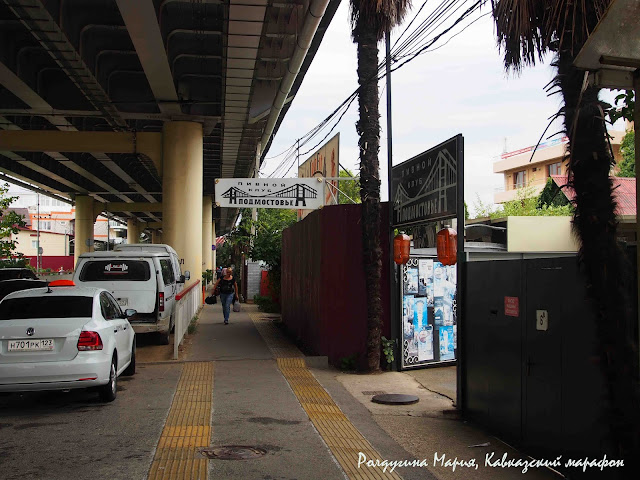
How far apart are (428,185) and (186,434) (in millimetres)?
5266

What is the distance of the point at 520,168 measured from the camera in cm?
5709

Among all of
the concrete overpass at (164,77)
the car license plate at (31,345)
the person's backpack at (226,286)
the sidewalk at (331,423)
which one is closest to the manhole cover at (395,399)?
the sidewalk at (331,423)

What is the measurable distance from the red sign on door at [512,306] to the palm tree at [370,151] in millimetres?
4481

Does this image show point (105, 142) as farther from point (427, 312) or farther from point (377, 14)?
point (427, 312)

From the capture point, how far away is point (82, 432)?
7.68 meters

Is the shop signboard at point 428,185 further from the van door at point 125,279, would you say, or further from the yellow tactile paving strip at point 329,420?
the van door at point 125,279

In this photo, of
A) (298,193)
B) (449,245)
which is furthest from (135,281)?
(449,245)

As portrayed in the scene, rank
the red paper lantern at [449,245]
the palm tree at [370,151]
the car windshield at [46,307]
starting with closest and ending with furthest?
the red paper lantern at [449,245] → the car windshield at [46,307] → the palm tree at [370,151]

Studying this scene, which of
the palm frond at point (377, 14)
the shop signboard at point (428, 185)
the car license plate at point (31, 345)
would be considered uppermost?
the palm frond at point (377, 14)

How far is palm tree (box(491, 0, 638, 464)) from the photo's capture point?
5.05m

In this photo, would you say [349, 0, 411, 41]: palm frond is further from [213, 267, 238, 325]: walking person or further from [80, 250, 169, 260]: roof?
[213, 267, 238, 325]: walking person

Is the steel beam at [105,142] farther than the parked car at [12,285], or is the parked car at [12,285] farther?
the steel beam at [105,142]

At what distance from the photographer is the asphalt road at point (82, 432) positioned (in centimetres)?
627

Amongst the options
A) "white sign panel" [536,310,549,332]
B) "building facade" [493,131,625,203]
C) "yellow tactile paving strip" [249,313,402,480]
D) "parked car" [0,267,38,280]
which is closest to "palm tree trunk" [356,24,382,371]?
"yellow tactile paving strip" [249,313,402,480]
